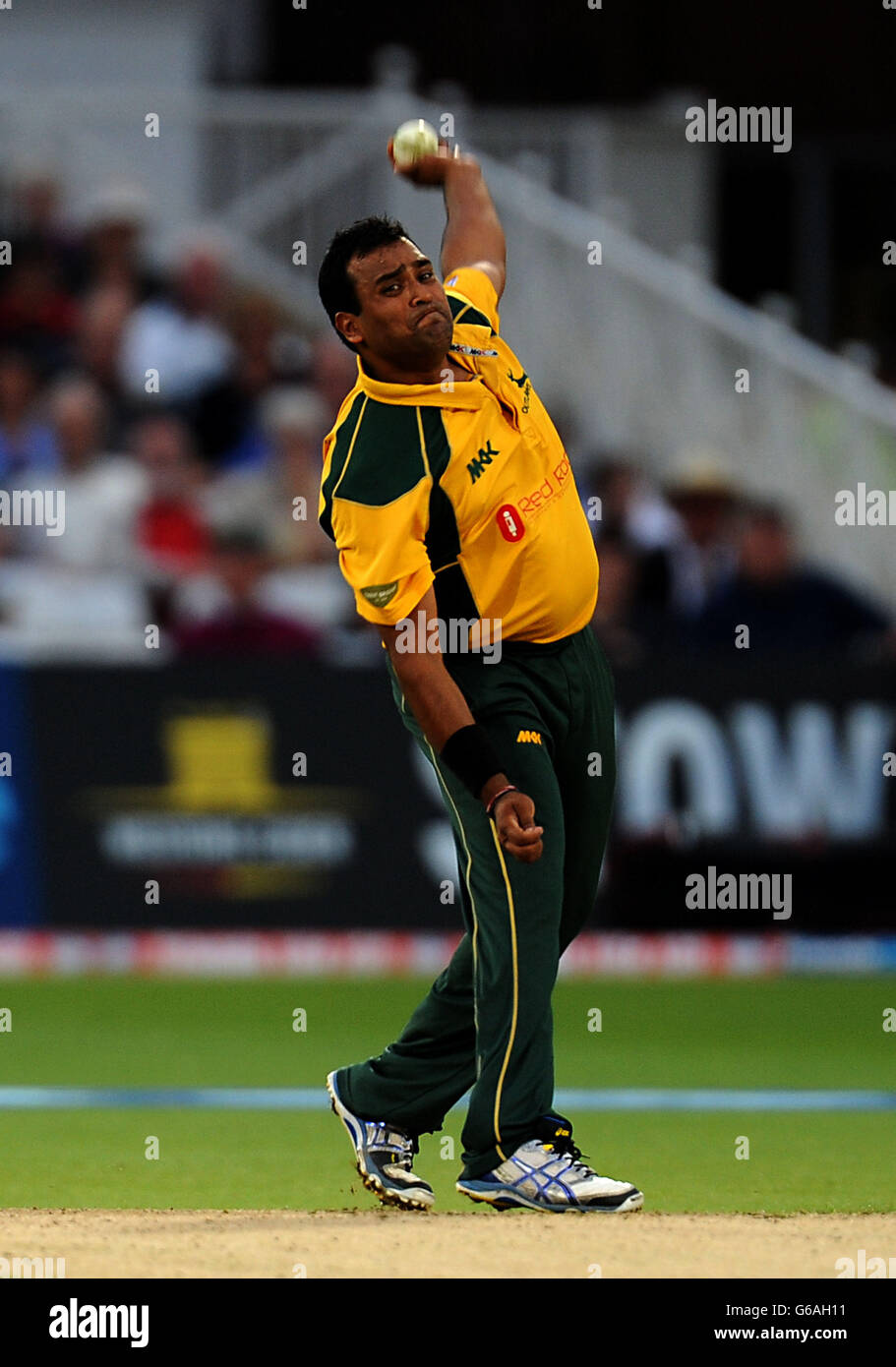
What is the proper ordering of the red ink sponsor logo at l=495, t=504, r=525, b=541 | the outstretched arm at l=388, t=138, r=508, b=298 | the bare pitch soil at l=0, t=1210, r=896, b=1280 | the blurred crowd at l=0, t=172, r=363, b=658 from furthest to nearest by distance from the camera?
the blurred crowd at l=0, t=172, r=363, b=658 → the outstretched arm at l=388, t=138, r=508, b=298 → the red ink sponsor logo at l=495, t=504, r=525, b=541 → the bare pitch soil at l=0, t=1210, r=896, b=1280

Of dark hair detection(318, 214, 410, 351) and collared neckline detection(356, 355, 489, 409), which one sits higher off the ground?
dark hair detection(318, 214, 410, 351)

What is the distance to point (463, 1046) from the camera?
22.8 ft

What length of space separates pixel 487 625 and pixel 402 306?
33.4 inches

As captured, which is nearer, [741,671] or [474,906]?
[474,906]

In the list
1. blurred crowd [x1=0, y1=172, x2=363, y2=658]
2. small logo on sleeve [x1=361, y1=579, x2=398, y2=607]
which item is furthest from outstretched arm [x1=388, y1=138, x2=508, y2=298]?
blurred crowd [x1=0, y1=172, x2=363, y2=658]

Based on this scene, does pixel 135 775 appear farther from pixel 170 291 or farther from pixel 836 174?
pixel 836 174

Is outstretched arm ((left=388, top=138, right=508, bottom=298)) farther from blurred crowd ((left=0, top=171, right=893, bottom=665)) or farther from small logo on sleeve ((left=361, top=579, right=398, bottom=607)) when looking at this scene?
blurred crowd ((left=0, top=171, right=893, bottom=665))

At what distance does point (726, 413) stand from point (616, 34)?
4.63 metres

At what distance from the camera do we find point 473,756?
6.39 metres

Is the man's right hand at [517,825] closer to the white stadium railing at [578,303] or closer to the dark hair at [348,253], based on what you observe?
the dark hair at [348,253]

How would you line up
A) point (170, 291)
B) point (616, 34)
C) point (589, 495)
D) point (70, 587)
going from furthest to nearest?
point (616, 34), point (170, 291), point (589, 495), point (70, 587)

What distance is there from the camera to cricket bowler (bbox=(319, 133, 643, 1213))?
6.39 metres

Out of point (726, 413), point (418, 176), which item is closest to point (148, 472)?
point (726, 413)

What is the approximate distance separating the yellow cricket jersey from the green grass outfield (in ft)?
5.74
